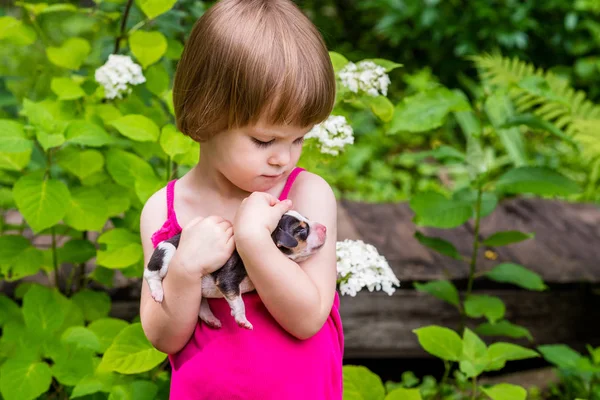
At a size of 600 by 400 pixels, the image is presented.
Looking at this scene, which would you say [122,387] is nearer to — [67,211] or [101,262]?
[101,262]

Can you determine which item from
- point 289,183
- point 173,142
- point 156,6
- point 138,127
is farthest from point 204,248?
point 156,6

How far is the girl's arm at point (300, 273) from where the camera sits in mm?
1367

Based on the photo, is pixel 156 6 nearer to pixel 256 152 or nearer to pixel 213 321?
pixel 256 152

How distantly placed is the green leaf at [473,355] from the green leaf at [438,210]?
398 mm

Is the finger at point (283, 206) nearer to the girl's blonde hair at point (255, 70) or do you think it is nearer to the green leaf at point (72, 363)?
the girl's blonde hair at point (255, 70)

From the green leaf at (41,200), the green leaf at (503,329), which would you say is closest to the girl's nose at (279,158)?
the green leaf at (41,200)

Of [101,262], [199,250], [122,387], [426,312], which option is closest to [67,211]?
[101,262]

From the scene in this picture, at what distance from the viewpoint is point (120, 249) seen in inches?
82.2

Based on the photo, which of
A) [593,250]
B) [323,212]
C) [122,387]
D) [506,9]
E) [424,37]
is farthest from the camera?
[424,37]

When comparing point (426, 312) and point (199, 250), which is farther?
point (426, 312)

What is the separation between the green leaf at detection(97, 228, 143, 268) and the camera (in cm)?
205

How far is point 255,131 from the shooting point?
1.40 meters

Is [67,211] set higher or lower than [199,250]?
lower

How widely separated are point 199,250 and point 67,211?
0.84 metres
